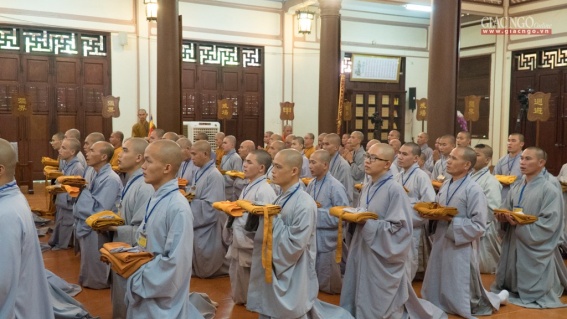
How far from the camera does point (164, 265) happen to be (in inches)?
143

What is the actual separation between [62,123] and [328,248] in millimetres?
10636

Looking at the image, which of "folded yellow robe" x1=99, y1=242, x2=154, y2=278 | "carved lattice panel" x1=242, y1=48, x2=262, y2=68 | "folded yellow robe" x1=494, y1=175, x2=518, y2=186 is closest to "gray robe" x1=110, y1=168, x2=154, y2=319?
"folded yellow robe" x1=99, y1=242, x2=154, y2=278

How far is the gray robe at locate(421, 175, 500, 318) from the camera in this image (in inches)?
220

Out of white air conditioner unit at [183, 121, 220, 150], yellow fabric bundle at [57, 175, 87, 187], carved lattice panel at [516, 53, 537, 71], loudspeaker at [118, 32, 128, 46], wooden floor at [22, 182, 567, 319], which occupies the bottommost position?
wooden floor at [22, 182, 567, 319]

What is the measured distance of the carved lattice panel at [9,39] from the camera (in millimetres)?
13766

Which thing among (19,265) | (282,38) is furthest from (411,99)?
(19,265)

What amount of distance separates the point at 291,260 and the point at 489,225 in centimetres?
409

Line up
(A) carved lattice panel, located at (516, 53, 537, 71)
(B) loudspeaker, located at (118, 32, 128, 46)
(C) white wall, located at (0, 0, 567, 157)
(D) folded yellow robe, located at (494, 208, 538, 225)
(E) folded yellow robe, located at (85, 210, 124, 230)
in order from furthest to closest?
(A) carved lattice panel, located at (516, 53, 537, 71)
(B) loudspeaker, located at (118, 32, 128, 46)
(C) white wall, located at (0, 0, 567, 157)
(D) folded yellow robe, located at (494, 208, 538, 225)
(E) folded yellow robe, located at (85, 210, 124, 230)

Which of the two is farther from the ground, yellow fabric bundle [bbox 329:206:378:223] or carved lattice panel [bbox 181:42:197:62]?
carved lattice panel [bbox 181:42:197:62]

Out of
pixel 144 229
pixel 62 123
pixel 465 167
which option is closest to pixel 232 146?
pixel 465 167

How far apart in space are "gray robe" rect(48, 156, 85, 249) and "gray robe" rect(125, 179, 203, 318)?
4.58 m

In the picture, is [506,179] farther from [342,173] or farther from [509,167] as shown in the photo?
[342,173]

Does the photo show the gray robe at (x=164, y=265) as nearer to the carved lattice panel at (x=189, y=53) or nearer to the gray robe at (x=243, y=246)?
the gray robe at (x=243, y=246)

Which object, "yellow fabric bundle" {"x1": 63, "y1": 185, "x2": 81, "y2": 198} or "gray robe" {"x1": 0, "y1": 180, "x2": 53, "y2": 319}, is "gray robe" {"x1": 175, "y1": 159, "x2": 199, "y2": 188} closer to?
"yellow fabric bundle" {"x1": 63, "y1": 185, "x2": 81, "y2": 198}
